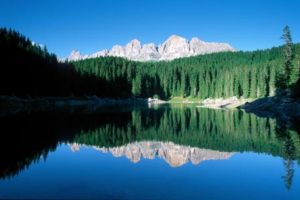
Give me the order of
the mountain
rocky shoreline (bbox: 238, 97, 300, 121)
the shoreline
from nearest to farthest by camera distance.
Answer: the mountain, rocky shoreline (bbox: 238, 97, 300, 121), the shoreline

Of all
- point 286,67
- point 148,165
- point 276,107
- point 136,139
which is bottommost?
point 148,165

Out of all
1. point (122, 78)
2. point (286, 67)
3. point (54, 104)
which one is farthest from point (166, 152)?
point (122, 78)

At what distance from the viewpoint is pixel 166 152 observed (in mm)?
26688

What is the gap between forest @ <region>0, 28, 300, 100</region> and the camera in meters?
84.7

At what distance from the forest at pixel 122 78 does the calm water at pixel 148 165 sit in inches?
1949

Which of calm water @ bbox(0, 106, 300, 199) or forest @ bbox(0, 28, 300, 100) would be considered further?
forest @ bbox(0, 28, 300, 100)

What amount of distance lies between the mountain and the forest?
52.6 metres

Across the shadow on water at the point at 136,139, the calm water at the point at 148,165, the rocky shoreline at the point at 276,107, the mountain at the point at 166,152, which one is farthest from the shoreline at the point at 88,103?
the mountain at the point at 166,152

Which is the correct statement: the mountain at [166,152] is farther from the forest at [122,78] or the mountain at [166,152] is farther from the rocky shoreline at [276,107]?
the forest at [122,78]

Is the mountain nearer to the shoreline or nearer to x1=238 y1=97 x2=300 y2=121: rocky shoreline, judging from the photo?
the shoreline

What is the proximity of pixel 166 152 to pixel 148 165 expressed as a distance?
5300mm

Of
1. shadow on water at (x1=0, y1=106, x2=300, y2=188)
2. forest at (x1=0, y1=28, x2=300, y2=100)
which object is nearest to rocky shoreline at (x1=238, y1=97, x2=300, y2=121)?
forest at (x1=0, y1=28, x2=300, y2=100)

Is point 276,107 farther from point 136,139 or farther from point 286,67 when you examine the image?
point 136,139

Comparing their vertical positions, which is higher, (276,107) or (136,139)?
(276,107)
